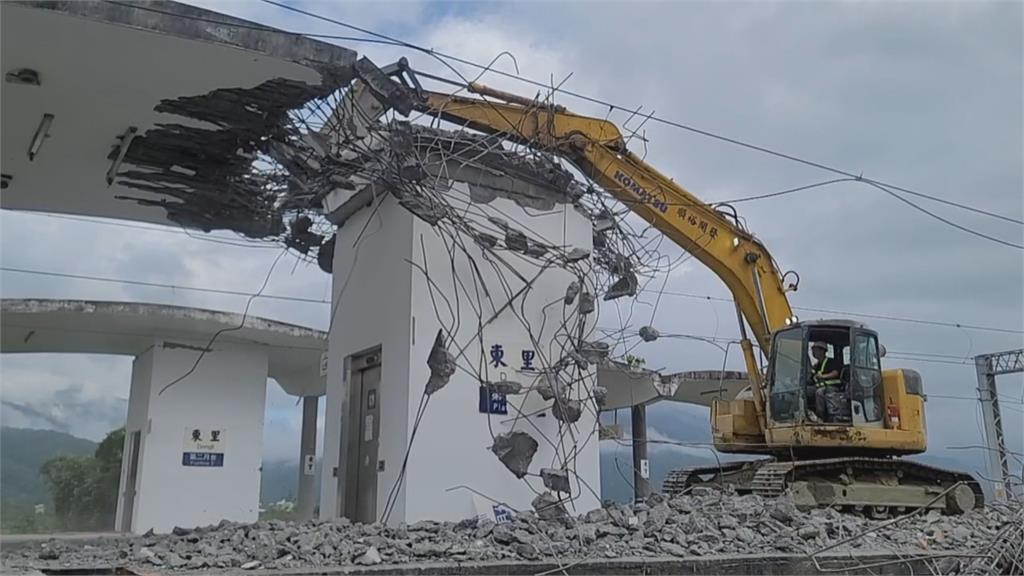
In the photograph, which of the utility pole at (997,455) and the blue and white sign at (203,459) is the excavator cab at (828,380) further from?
the blue and white sign at (203,459)

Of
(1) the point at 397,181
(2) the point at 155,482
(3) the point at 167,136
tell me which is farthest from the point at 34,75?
(2) the point at 155,482

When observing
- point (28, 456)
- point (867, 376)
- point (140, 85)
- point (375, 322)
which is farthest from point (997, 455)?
point (28, 456)

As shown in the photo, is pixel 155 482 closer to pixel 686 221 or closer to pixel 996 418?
pixel 686 221

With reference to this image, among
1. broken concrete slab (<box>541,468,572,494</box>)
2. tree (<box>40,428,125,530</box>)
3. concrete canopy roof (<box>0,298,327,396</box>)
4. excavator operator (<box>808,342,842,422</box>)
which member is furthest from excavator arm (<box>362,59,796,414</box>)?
tree (<box>40,428,125,530</box>)

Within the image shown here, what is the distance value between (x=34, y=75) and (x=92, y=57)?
57cm

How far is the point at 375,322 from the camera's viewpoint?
26.2 feet

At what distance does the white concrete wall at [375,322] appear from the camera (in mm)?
7398

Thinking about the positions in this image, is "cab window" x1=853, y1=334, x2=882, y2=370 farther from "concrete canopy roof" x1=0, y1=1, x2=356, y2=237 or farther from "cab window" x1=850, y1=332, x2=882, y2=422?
"concrete canopy roof" x1=0, y1=1, x2=356, y2=237

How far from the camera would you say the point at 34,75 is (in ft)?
17.6

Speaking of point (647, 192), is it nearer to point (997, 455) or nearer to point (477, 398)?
point (477, 398)

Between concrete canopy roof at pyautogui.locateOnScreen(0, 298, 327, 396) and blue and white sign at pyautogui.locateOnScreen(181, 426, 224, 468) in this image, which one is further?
blue and white sign at pyautogui.locateOnScreen(181, 426, 224, 468)

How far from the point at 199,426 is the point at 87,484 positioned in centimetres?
394

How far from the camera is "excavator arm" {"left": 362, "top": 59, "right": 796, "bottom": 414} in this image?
7.94 metres

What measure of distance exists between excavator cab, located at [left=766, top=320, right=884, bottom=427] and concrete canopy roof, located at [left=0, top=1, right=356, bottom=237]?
5815mm
